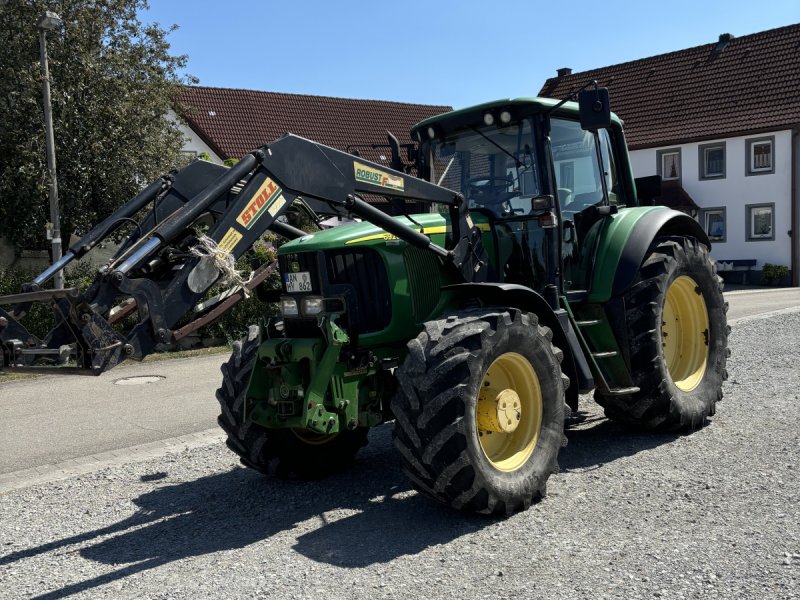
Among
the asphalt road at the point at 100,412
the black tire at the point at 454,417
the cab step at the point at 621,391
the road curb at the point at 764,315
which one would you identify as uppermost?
the black tire at the point at 454,417

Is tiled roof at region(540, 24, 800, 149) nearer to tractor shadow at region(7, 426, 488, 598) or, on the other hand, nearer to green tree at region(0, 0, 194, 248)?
green tree at region(0, 0, 194, 248)

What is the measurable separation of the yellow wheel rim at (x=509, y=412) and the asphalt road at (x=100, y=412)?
3.95 meters

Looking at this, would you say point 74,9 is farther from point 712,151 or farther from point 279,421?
point 712,151

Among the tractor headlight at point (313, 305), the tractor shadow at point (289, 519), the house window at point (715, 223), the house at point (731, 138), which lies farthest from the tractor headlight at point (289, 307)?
the house window at point (715, 223)

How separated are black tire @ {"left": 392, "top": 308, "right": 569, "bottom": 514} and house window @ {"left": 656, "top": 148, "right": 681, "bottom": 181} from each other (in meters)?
29.2

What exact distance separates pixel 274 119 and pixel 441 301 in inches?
1099

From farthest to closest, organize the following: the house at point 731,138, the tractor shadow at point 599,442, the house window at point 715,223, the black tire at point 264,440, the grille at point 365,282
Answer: the house window at point 715,223
the house at point 731,138
the tractor shadow at point 599,442
the black tire at point 264,440
the grille at point 365,282

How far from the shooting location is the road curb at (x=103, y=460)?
22.0 feet

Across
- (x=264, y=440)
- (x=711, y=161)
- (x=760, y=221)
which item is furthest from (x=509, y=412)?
(x=711, y=161)

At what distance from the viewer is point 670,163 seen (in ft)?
106

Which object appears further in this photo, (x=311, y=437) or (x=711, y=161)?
(x=711, y=161)

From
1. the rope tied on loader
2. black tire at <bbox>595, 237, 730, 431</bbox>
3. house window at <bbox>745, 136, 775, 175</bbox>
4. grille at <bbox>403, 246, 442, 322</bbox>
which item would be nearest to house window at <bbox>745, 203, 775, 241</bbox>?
house window at <bbox>745, 136, 775, 175</bbox>

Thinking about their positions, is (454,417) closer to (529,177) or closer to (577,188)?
(529,177)

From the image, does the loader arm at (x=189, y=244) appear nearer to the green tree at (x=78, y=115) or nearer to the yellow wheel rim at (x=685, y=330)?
the yellow wheel rim at (x=685, y=330)
